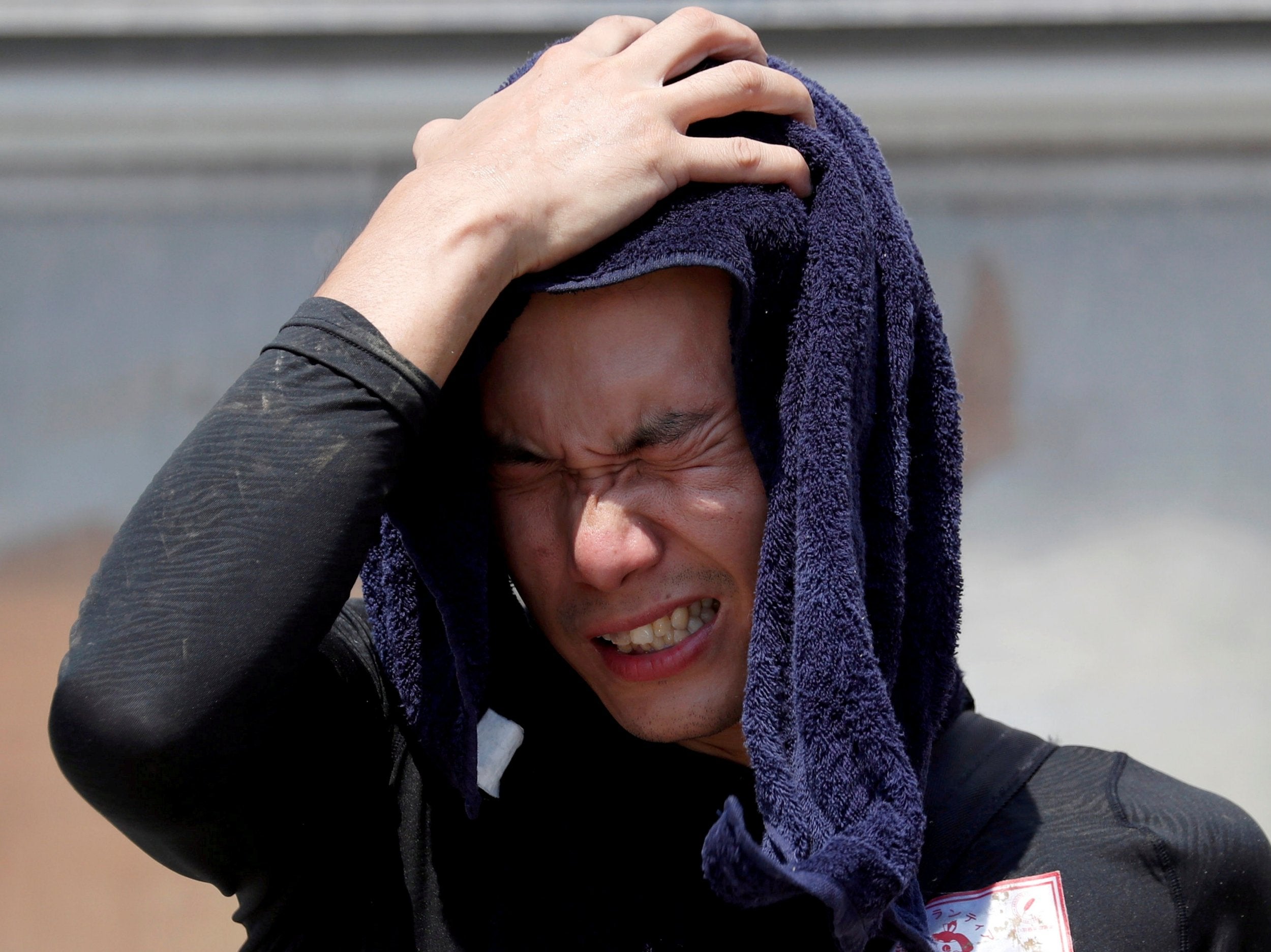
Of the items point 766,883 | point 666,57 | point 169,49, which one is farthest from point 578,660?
point 169,49

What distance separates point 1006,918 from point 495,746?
517mm

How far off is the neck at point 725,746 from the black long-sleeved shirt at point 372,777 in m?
0.01

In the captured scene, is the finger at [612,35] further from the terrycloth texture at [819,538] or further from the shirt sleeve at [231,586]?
the shirt sleeve at [231,586]

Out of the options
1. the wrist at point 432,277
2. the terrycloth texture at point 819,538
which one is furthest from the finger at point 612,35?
the wrist at point 432,277

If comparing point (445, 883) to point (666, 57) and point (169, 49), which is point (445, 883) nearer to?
point (666, 57)

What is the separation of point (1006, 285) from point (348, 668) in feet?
4.47

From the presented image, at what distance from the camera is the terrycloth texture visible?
88cm

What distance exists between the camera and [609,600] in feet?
3.43

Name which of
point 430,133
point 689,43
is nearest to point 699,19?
point 689,43

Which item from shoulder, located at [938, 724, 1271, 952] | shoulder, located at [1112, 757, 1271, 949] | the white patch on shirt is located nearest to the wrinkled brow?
the white patch on shirt

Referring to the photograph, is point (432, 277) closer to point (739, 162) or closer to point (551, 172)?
point (551, 172)

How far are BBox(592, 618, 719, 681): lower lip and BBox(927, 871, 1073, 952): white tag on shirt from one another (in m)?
0.33

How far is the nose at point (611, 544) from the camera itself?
1.01 metres

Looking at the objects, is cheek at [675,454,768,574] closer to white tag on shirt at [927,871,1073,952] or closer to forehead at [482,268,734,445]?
forehead at [482,268,734,445]
